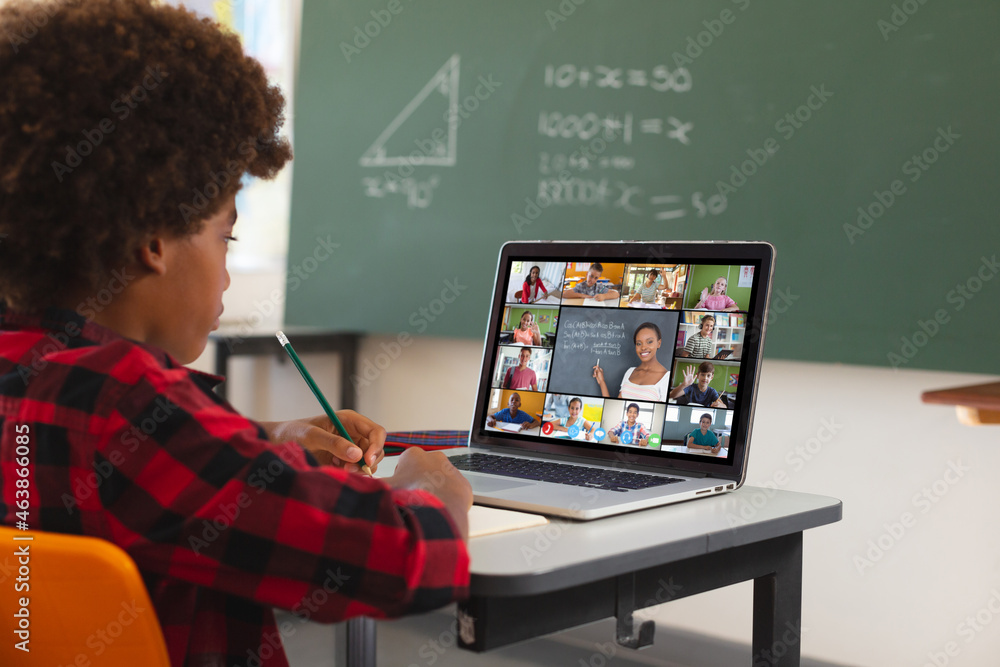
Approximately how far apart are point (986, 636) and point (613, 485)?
59.5 inches

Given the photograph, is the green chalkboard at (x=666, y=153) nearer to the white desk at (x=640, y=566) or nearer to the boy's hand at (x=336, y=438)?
the white desk at (x=640, y=566)

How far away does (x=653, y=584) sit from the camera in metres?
0.92

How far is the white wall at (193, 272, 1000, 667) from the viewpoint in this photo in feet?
7.00

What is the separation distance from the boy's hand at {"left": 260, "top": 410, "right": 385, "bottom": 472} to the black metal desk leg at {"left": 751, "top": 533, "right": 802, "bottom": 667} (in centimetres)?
46

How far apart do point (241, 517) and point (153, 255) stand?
0.26 metres

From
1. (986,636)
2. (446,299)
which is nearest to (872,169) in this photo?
(986,636)

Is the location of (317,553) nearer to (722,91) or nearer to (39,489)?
(39,489)

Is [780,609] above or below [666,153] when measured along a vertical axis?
below

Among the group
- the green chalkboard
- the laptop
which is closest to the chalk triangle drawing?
the green chalkboard

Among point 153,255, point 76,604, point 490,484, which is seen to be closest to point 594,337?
point 490,484

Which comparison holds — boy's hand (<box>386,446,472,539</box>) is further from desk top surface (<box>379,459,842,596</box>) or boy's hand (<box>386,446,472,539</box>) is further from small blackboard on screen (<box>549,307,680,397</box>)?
small blackboard on screen (<box>549,307,680,397</box>)

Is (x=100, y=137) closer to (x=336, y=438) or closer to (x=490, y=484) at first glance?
(x=336, y=438)

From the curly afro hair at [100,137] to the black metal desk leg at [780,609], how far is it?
70 centimetres

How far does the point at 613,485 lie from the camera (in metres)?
1.07
